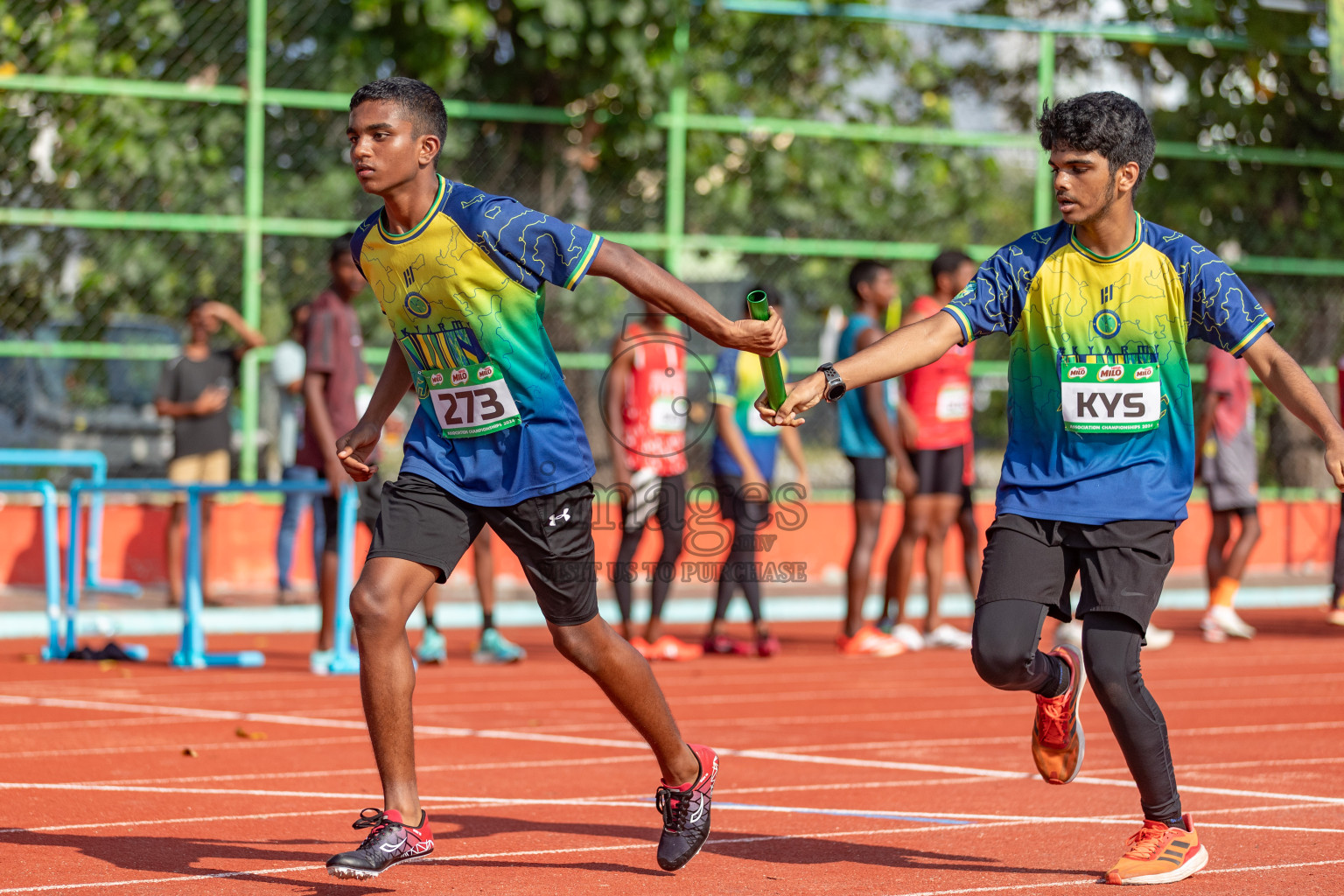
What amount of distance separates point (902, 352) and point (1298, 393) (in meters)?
1.10

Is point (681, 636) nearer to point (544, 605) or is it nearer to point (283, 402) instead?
point (283, 402)

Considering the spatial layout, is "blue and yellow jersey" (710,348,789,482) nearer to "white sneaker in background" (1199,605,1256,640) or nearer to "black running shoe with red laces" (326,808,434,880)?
"white sneaker in background" (1199,605,1256,640)

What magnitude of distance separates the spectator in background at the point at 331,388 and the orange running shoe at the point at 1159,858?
5350mm

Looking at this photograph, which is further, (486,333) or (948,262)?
(948,262)

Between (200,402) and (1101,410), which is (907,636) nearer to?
(200,402)

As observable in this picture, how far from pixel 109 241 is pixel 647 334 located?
4635 mm

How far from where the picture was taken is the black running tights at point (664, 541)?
959 centimetres

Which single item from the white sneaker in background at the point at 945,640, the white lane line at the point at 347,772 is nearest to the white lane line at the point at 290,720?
the white lane line at the point at 347,772

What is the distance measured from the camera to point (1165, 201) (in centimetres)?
1468

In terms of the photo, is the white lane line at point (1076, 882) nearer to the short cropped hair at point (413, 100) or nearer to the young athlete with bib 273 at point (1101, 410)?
the young athlete with bib 273 at point (1101, 410)

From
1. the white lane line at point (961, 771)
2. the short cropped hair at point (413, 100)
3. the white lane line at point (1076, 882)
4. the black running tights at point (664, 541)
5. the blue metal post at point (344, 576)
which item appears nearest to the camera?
the white lane line at point (1076, 882)

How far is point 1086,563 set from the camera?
470cm

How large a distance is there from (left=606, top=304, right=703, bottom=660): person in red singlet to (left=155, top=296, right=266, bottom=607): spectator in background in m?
3.48

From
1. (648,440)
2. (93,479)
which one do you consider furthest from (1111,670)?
(93,479)
